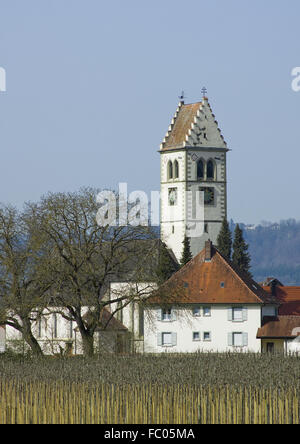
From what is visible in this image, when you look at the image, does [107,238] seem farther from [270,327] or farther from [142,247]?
[270,327]

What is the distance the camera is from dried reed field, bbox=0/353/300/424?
3109 cm

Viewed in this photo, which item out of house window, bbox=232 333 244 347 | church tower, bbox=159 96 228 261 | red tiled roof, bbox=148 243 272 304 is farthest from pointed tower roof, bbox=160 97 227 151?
house window, bbox=232 333 244 347

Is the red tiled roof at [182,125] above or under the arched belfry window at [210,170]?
above

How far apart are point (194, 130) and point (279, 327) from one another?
45857 millimetres

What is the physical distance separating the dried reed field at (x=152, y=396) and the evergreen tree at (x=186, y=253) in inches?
2226

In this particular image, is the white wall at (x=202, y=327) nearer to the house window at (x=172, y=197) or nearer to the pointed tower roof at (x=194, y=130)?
the house window at (x=172, y=197)

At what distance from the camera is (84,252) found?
6288 centimetres

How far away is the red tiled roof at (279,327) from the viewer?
8038 centimetres

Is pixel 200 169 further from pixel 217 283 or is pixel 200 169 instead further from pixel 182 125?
pixel 217 283

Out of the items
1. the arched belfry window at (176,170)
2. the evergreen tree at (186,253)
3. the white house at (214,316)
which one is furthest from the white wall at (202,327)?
the arched belfry window at (176,170)

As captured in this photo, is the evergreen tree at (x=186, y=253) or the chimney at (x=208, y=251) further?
the evergreen tree at (x=186, y=253)

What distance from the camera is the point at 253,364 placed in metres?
49.9
